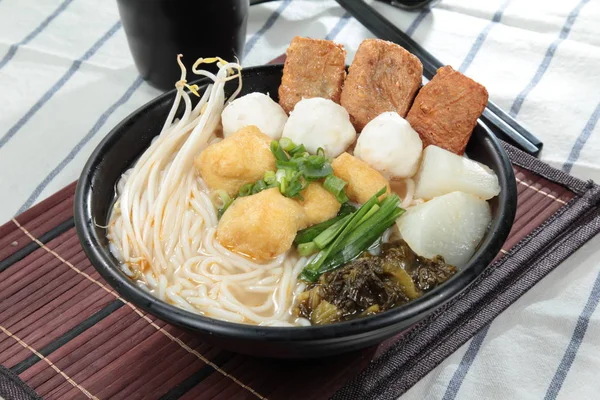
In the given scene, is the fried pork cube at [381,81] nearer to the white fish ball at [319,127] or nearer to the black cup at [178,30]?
the white fish ball at [319,127]

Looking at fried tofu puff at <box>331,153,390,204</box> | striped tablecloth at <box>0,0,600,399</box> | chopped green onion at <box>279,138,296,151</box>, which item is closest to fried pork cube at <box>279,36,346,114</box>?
chopped green onion at <box>279,138,296,151</box>

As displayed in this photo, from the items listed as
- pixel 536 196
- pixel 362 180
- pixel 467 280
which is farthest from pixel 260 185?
pixel 536 196

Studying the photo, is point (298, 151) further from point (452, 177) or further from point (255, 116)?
point (452, 177)

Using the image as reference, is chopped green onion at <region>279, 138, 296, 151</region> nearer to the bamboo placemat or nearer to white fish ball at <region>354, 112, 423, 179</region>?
white fish ball at <region>354, 112, 423, 179</region>

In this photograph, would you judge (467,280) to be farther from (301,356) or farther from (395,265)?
(301,356)

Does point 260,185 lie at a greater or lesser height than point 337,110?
lesser

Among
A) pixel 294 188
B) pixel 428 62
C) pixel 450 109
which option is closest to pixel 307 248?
pixel 294 188
